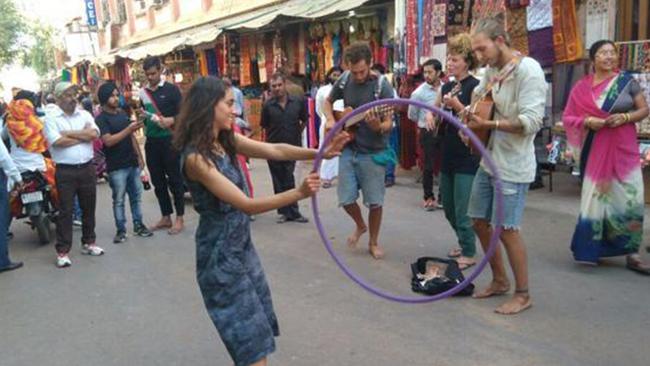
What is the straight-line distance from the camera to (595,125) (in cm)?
479

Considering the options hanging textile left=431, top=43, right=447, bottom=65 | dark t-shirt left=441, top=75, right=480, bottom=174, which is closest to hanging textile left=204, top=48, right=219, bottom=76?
hanging textile left=431, top=43, right=447, bottom=65

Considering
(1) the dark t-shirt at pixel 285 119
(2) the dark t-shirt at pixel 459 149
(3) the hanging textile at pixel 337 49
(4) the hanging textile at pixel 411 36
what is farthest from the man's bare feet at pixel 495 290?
(3) the hanging textile at pixel 337 49

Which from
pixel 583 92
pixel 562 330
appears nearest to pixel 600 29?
pixel 583 92

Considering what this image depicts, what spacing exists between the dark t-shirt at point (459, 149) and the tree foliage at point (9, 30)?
32463 mm

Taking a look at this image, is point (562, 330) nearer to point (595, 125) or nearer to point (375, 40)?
point (595, 125)

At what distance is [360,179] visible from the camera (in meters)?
5.53

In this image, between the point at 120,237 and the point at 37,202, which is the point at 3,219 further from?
the point at 120,237

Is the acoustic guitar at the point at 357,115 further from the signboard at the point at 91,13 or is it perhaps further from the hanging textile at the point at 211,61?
the signboard at the point at 91,13

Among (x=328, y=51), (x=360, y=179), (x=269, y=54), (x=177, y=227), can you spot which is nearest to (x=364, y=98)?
(x=360, y=179)

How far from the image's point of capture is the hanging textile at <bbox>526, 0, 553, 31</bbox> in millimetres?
8047

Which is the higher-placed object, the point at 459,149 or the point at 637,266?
the point at 459,149

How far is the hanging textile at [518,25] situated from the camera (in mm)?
8328

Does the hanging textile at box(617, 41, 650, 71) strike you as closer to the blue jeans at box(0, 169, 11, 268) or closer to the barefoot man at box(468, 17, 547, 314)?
the barefoot man at box(468, 17, 547, 314)

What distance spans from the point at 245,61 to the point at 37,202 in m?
8.85
